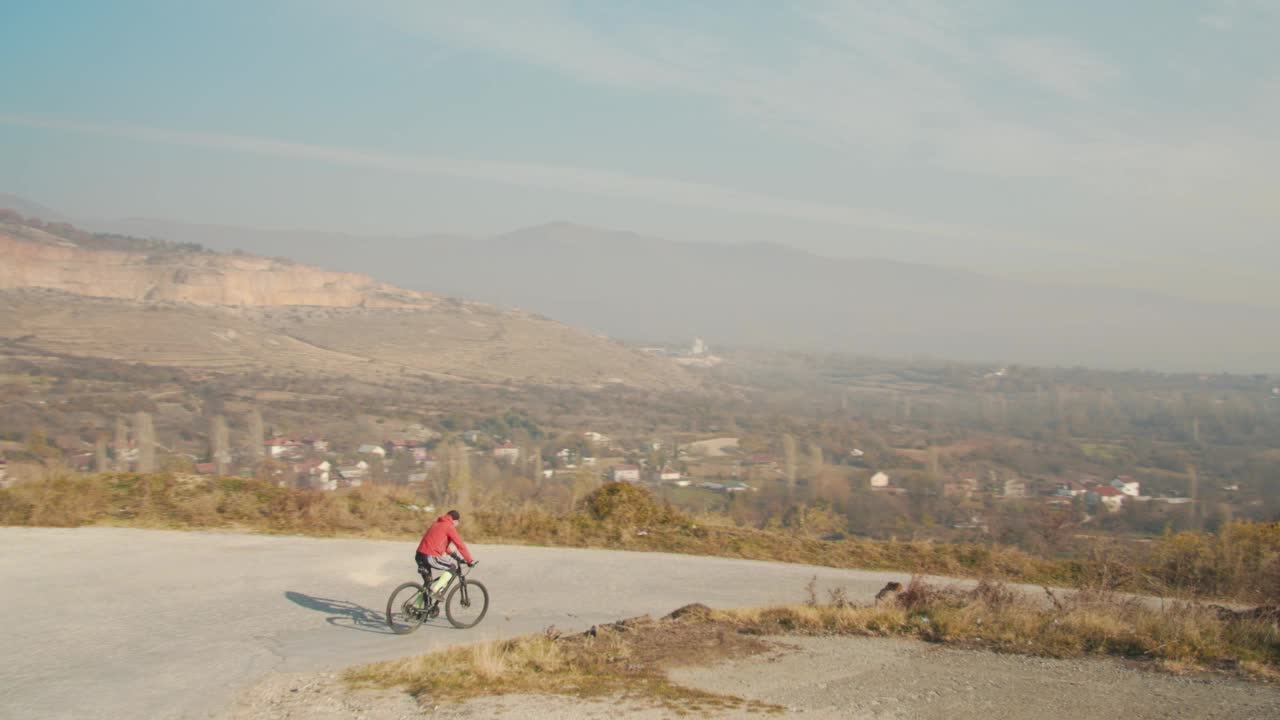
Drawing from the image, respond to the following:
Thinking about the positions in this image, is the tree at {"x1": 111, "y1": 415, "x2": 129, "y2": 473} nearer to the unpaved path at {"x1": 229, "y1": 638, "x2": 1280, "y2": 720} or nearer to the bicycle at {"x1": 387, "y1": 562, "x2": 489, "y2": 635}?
the bicycle at {"x1": 387, "y1": 562, "x2": 489, "y2": 635}

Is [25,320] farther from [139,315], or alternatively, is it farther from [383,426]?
[383,426]

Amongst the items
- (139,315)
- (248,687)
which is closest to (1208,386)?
(248,687)

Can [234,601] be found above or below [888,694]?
below

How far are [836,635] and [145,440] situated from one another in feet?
92.0

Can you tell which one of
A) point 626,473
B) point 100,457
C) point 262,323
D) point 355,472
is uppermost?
point 262,323

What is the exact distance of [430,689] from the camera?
807 centimetres

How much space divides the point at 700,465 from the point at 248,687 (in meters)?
34.4

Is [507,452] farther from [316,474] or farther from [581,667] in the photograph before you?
[581,667]

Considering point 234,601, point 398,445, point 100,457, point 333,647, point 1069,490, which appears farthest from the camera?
point 398,445

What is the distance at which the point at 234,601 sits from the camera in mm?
11523

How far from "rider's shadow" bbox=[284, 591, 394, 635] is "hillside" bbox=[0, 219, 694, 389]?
49216mm

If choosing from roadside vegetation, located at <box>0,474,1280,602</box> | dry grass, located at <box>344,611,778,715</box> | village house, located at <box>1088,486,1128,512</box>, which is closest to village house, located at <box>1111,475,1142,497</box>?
village house, located at <box>1088,486,1128,512</box>

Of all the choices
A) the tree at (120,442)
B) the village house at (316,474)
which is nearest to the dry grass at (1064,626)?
the village house at (316,474)

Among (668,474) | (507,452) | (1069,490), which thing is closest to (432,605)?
(1069,490)
